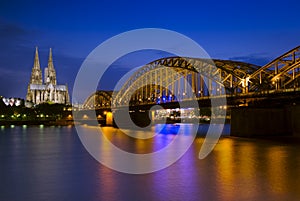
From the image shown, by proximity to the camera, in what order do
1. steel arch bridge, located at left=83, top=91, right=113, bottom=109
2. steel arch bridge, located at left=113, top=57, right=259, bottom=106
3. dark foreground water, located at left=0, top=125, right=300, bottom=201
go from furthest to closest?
1. steel arch bridge, located at left=83, top=91, right=113, bottom=109
2. steel arch bridge, located at left=113, top=57, right=259, bottom=106
3. dark foreground water, located at left=0, top=125, right=300, bottom=201

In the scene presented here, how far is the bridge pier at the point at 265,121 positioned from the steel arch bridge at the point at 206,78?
2606 millimetres

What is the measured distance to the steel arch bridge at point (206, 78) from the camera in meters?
51.4

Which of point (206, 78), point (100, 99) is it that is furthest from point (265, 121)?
point (100, 99)

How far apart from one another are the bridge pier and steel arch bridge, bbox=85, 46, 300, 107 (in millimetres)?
2606

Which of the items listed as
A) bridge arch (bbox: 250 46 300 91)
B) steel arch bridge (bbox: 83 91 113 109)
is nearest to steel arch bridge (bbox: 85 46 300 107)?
bridge arch (bbox: 250 46 300 91)

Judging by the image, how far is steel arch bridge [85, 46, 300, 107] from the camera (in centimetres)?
5141

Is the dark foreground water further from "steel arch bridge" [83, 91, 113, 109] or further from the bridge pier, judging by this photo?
"steel arch bridge" [83, 91, 113, 109]

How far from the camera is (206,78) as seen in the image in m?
69.1

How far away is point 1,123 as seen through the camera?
96.9m

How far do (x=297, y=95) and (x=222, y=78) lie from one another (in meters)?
26.8

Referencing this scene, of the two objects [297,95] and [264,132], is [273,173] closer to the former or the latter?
[297,95]

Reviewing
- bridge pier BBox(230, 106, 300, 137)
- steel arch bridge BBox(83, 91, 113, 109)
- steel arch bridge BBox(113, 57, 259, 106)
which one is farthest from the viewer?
steel arch bridge BBox(83, 91, 113, 109)

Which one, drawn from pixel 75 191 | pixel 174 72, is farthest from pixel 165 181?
pixel 174 72

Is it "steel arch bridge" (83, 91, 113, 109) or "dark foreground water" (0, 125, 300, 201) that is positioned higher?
"steel arch bridge" (83, 91, 113, 109)
